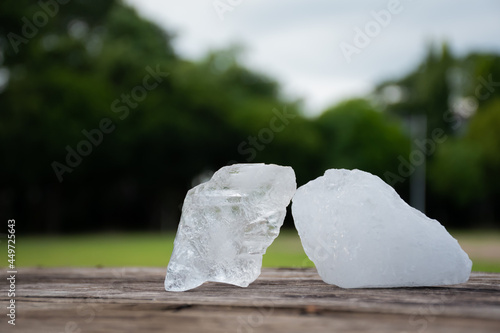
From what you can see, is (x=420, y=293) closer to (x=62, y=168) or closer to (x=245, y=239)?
(x=245, y=239)

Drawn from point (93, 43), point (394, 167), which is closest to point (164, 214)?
point (93, 43)
